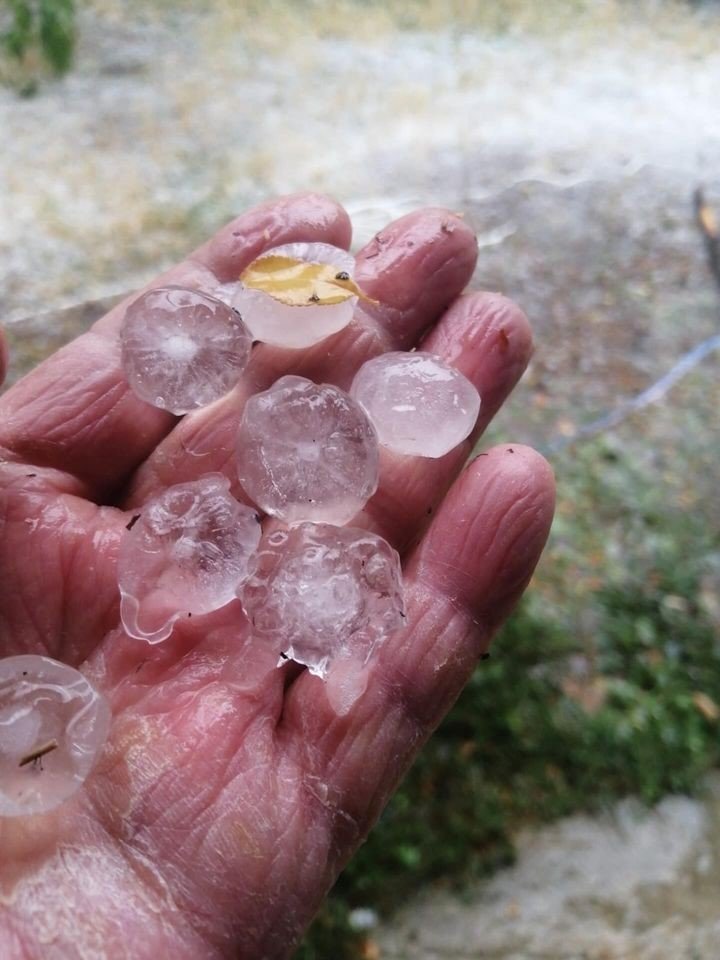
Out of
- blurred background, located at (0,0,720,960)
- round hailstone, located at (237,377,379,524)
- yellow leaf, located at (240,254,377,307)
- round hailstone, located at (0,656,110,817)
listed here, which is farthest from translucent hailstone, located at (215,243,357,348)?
blurred background, located at (0,0,720,960)

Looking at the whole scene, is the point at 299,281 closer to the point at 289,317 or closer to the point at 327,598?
the point at 289,317

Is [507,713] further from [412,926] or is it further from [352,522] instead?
[352,522]

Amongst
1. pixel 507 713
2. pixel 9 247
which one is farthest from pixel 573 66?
pixel 507 713

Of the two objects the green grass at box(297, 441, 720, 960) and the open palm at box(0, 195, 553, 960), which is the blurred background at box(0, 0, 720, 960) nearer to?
the green grass at box(297, 441, 720, 960)

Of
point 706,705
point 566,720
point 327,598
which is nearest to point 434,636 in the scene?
point 327,598

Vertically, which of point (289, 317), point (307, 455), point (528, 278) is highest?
point (289, 317)

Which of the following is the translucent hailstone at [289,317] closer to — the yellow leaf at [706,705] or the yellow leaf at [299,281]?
the yellow leaf at [299,281]
